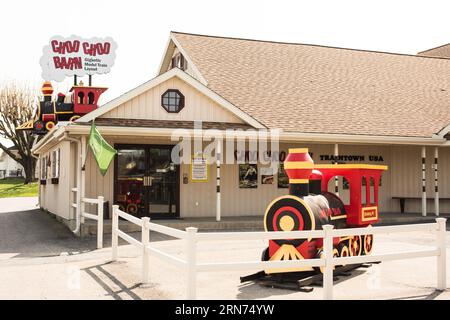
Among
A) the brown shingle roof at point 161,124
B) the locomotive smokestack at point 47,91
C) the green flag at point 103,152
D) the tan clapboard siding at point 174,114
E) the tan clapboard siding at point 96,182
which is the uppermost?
the locomotive smokestack at point 47,91

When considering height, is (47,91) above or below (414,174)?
above

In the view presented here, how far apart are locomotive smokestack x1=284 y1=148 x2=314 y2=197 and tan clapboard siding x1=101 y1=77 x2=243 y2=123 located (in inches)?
311

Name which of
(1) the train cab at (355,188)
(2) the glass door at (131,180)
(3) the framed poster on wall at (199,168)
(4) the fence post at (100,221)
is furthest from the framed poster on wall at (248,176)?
(1) the train cab at (355,188)

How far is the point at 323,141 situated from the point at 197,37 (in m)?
9.10

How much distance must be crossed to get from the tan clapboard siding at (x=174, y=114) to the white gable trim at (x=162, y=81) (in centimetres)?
16

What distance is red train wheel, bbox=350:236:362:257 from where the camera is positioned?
9227mm

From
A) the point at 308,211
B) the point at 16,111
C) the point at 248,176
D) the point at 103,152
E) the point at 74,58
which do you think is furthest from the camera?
the point at 16,111

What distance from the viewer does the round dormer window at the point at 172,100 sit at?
51.9 feet

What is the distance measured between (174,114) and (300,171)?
806 cm

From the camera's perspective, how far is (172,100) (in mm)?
15945

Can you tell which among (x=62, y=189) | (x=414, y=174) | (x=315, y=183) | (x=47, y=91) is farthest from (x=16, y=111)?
(x=315, y=183)

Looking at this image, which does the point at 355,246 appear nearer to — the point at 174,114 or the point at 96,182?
the point at 174,114

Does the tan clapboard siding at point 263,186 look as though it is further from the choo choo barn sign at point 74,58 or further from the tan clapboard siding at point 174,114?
the choo choo barn sign at point 74,58
